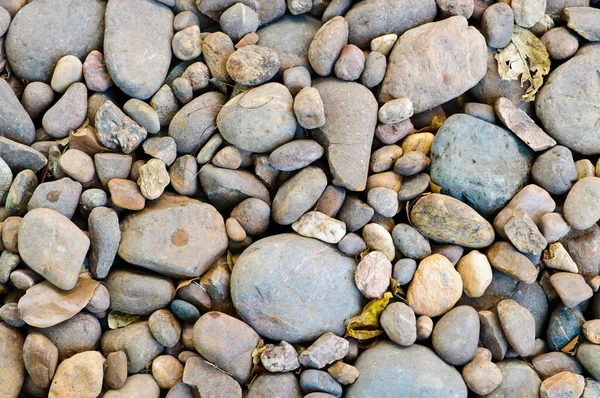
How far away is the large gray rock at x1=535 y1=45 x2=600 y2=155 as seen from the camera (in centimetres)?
261

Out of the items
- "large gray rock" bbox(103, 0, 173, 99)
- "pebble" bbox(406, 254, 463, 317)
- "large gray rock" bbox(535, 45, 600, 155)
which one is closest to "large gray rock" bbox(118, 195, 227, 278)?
"large gray rock" bbox(103, 0, 173, 99)

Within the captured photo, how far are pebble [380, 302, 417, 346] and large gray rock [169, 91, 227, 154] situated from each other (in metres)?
1.22

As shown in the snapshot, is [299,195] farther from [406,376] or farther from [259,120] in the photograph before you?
[406,376]

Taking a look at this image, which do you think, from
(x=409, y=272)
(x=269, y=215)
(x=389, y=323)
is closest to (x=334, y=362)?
(x=389, y=323)

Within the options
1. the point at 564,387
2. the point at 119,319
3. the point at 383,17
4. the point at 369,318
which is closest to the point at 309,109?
the point at 383,17

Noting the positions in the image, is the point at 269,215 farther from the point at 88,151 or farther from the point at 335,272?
the point at 88,151

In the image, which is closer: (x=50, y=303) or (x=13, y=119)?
(x=50, y=303)

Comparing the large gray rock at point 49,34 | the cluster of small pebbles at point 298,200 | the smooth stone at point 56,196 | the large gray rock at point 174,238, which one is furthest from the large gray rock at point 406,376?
the large gray rock at point 49,34

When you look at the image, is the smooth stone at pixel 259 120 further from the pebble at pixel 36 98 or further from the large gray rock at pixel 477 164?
the pebble at pixel 36 98

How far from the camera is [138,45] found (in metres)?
2.66

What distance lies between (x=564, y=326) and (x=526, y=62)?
132cm

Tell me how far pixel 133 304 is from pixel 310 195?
971mm

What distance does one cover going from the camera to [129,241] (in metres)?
2.49

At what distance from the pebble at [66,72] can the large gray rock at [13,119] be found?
201 mm
